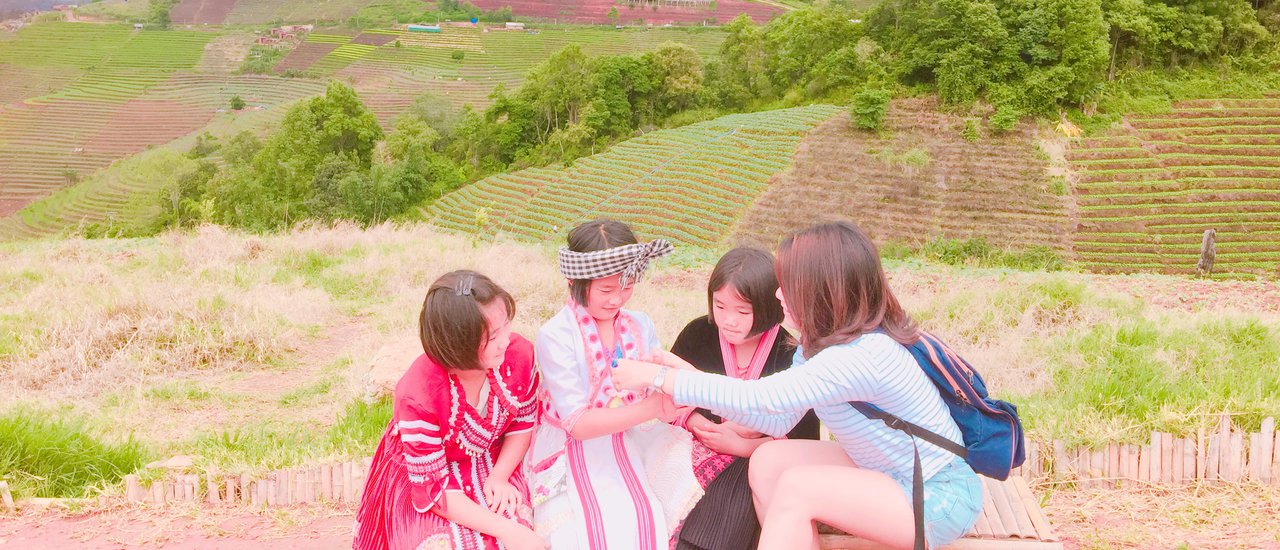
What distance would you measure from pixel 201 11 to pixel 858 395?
260ft

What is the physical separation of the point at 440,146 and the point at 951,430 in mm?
45868

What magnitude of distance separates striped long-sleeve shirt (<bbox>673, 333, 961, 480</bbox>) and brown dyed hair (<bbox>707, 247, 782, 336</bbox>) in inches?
16.3

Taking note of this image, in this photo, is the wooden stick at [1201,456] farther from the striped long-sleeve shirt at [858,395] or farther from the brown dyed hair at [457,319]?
the brown dyed hair at [457,319]

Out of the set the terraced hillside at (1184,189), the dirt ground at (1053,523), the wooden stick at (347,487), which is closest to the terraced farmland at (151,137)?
the terraced hillside at (1184,189)

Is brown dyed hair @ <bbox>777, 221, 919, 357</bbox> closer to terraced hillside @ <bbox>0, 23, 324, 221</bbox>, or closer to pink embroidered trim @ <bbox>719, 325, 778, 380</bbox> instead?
pink embroidered trim @ <bbox>719, 325, 778, 380</bbox>

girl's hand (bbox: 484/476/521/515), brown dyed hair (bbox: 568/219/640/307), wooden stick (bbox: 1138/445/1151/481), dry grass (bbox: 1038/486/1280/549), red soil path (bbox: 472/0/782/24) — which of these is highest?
red soil path (bbox: 472/0/782/24)

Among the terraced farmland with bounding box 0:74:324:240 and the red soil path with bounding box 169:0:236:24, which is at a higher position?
the red soil path with bounding box 169:0:236:24

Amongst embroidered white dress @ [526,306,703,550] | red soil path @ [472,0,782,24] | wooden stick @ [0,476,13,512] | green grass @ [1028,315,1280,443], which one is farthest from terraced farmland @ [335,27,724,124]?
embroidered white dress @ [526,306,703,550]

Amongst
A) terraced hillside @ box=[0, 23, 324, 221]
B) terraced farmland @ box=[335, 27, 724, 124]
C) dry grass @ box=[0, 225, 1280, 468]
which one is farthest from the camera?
terraced farmland @ box=[335, 27, 724, 124]

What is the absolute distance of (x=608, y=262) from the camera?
2.21 m

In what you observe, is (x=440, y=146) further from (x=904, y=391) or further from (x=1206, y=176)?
(x=904, y=391)

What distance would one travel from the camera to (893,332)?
192 cm

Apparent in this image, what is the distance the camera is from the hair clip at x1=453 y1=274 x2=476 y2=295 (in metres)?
2.03

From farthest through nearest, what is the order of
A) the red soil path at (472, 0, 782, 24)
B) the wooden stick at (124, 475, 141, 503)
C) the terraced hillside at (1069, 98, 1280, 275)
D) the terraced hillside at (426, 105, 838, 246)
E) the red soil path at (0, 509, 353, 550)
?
1. the red soil path at (472, 0, 782, 24)
2. the terraced hillside at (426, 105, 838, 246)
3. the terraced hillside at (1069, 98, 1280, 275)
4. the wooden stick at (124, 475, 141, 503)
5. the red soil path at (0, 509, 353, 550)
